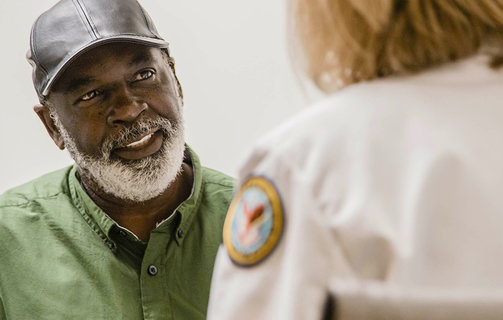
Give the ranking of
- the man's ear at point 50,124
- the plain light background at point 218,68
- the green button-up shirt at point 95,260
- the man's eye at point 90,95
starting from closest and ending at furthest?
1. the green button-up shirt at point 95,260
2. the man's eye at point 90,95
3. the man's ear at point 50,124
4. the plain light background at point 218,68

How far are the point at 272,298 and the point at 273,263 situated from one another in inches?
1.1

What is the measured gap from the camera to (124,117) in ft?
4.98

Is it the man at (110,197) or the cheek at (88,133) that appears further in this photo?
the cheek at (88,133)

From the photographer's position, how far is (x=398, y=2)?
1.95 feet

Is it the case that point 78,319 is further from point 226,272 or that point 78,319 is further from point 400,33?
point 400,33

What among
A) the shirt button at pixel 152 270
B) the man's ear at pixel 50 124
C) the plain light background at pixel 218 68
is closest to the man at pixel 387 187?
the shirt button at pixel 152 270

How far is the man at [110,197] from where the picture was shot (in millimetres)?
1455

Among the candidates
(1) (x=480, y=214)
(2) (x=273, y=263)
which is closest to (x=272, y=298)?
(2) (x=273, y=263)

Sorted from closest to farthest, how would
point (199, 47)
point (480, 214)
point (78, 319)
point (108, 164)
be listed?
point (480, 214)
point (78, 319)
point (108, 164)
point (199, 47)

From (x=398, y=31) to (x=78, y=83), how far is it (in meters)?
1.07

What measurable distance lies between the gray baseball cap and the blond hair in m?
0.98

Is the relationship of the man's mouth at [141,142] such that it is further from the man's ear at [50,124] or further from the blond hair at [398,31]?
the blond hair at [398,31]

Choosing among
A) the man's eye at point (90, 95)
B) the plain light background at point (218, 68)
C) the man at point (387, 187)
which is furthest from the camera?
the plain light background at point (218, 68)

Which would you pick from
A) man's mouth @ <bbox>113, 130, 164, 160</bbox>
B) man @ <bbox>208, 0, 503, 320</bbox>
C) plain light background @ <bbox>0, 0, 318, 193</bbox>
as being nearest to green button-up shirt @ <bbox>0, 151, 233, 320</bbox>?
man's mouth @ <bbox>113, 130, 164, 160</bbox>
